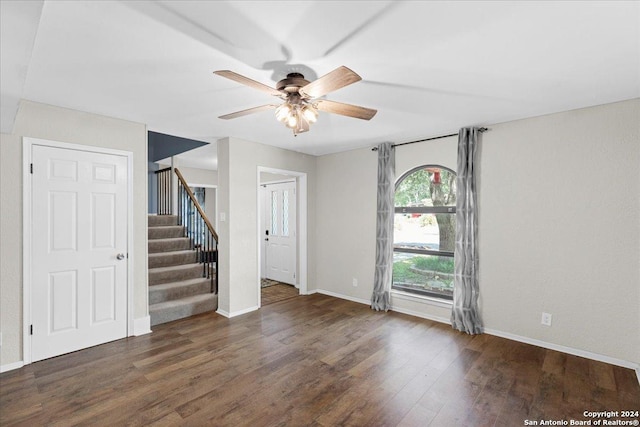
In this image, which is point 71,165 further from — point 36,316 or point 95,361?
point 95,361

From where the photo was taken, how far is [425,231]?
438 centimetres

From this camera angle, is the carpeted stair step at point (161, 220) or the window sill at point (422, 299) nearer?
the window sill at point (422, 299)

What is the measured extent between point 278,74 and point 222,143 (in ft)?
7.63

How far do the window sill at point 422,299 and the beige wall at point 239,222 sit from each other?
2147 mm

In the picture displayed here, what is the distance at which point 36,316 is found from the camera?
9.51 feet

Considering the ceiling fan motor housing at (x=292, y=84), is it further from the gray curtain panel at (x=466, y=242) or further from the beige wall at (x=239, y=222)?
the gray curtain panel at (x=466, y=242)

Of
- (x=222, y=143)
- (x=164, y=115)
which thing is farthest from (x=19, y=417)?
(x=222, y=143)

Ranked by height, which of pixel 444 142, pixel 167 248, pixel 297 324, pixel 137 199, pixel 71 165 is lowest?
pixel 297 324

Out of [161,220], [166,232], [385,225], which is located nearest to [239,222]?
Result: [166,232]

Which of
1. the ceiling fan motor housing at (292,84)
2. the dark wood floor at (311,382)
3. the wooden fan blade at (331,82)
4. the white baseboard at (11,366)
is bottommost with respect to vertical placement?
the dark wood floor at (311,382)

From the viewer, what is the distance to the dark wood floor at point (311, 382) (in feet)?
7.14

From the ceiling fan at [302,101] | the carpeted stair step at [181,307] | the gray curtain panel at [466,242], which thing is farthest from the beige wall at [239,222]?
the gray curtain panel at [466,242]

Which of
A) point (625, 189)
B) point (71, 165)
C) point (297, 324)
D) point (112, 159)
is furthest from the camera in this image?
point (297, 324)

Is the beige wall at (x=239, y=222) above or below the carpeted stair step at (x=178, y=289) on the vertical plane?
above
